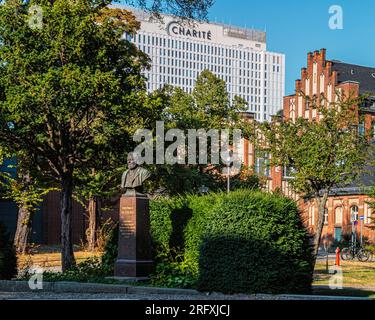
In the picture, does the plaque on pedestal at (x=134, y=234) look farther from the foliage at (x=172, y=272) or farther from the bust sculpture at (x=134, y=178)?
the foliage at (x=172, y=272)

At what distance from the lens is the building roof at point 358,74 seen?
76500 mm

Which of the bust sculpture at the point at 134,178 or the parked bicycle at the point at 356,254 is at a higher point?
the bust sculpture at the point at 134,178

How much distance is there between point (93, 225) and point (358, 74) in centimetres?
4766

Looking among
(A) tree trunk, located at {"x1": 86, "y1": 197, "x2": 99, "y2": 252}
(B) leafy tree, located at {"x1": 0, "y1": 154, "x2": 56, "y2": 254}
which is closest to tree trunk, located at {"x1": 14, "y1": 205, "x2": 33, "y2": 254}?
(B) leafy tree, located at {"x1": 0, "y1": 154, "x2": 56, "y2": 254}

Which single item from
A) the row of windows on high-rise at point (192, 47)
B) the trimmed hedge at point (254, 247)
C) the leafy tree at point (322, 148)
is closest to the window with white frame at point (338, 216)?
the leafy tree at point (322, 148)

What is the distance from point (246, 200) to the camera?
15977mm

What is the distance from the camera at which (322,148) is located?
24109mm

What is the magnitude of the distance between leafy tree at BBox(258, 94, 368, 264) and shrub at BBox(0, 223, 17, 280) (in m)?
9.54

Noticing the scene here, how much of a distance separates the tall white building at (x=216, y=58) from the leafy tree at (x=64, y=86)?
462 ft

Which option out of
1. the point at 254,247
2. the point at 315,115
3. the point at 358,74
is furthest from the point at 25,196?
the point at 358,74

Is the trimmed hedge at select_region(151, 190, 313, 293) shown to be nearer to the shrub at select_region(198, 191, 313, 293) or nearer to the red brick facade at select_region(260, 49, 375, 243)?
the shrub at select_region(198, 191, 313, 293)

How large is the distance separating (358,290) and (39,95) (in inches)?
377
